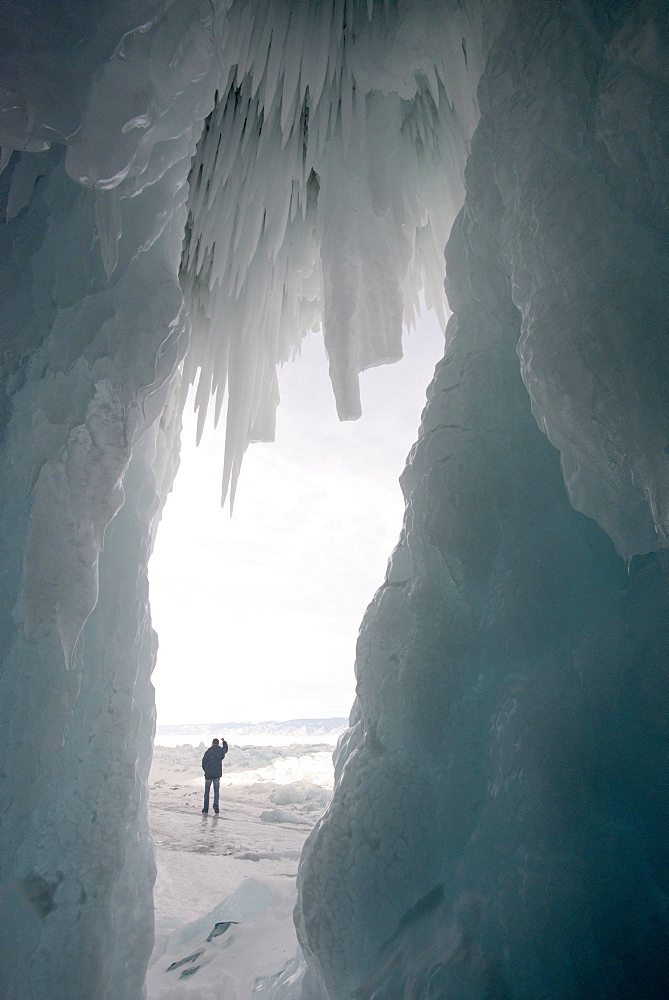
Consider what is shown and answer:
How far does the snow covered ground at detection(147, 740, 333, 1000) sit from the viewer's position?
2.63 m

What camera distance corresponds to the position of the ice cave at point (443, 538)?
1.41 metres

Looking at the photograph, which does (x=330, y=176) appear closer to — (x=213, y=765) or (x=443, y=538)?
(x=443, y=538)

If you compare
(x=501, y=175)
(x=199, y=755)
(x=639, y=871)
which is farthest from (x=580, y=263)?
(x=199, y=755)

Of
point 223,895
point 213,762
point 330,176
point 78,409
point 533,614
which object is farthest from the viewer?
point 213,762

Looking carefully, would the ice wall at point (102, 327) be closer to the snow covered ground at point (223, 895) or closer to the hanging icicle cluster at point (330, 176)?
the hanging icicle cluster at point (330, 176)

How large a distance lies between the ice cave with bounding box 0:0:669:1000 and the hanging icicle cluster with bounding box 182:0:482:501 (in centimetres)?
13

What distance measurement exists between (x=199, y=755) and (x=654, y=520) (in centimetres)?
1941

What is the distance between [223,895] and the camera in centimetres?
350

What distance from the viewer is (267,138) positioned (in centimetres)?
327

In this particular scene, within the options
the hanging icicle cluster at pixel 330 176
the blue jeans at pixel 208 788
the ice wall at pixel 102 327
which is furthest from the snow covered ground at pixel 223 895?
the hanging icicle cluster at pixel 330 176

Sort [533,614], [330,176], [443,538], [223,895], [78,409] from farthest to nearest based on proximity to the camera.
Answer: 1. [223,895]
2. [330,176]
3. [78,409]
4. [443,538]
5. [533,614]

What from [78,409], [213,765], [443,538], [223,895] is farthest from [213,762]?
[443,538]

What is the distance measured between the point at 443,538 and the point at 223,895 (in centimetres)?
313

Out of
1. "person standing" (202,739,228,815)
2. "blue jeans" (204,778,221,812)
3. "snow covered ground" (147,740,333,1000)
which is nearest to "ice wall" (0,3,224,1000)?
"snow covered ground" (147,740,333,1000)
